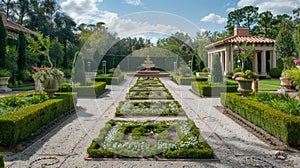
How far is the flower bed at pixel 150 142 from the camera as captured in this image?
394 centimetres

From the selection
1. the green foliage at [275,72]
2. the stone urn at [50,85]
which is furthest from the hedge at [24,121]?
the green foliage at [275,72]

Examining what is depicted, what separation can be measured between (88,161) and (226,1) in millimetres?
9579

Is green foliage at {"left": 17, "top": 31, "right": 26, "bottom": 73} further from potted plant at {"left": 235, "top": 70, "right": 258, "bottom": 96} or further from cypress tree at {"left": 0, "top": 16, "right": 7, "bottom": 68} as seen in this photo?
potted plant at {"left": 235, "top": 70, "right": 258, "bottom": 96}

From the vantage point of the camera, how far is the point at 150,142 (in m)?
4.56

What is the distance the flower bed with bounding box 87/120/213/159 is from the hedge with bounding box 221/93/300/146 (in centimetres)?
138

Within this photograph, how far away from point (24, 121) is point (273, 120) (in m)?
4.61

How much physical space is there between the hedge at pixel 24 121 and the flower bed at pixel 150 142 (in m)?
1.32

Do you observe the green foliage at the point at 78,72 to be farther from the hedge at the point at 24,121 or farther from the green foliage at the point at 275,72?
the green foliage at the point at 275,72

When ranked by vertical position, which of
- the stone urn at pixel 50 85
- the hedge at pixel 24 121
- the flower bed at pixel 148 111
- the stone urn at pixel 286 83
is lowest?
the flower bed at pixel 148 111

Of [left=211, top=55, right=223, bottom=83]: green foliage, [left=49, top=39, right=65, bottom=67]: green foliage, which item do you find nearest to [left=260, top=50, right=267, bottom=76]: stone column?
[left=211, top=55, right=223, bottom=83]: green foliage

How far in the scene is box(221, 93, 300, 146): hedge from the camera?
13.7ft

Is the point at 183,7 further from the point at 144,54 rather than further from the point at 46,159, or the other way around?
the point at 144,54

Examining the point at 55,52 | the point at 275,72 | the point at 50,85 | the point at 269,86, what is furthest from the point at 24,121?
the point at 55,52

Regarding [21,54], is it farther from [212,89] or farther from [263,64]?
[263,64]
